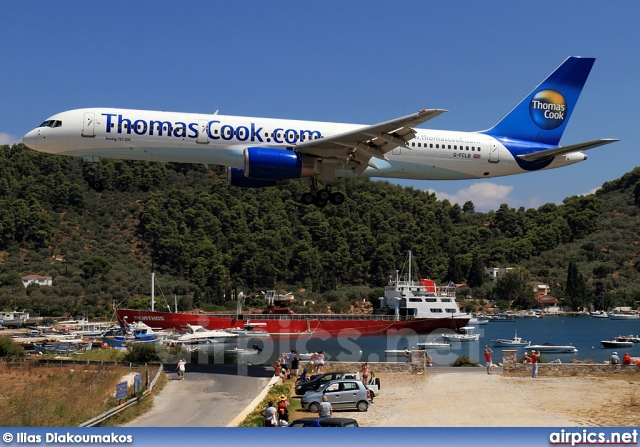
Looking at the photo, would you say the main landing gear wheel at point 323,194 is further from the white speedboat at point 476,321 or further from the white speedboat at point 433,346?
the white speedboat at point 476,321

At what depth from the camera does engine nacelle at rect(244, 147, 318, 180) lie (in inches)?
1405

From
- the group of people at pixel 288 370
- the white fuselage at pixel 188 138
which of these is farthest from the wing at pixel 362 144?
the group of people at pixel 288 370

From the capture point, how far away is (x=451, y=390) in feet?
119

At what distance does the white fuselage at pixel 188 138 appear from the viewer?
35562mm

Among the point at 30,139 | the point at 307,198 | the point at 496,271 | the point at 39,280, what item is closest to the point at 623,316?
the point at 496,271

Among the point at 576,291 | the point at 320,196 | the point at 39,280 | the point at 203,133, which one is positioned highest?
the point at 203,133

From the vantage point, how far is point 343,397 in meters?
31.0

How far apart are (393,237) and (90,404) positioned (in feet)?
334

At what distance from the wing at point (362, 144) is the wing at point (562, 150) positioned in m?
7.29

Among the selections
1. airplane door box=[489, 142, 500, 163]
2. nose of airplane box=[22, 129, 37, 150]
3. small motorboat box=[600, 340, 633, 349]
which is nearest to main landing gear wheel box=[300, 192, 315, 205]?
airplane door box=[489, 142, 500, 163]

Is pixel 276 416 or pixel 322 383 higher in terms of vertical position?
pixel 322 383

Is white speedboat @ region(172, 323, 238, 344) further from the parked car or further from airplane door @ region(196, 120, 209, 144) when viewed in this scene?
the parked car

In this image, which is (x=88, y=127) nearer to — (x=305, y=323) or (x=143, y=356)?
(x=143, y=356)

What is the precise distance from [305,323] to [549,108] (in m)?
57.7
